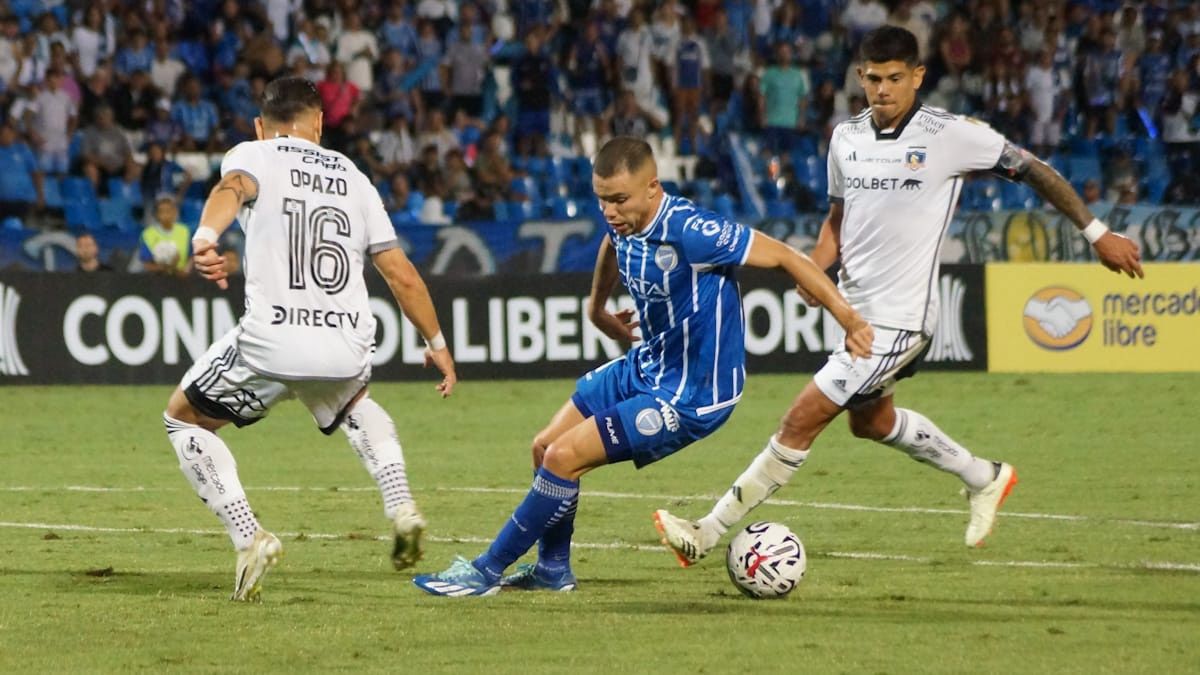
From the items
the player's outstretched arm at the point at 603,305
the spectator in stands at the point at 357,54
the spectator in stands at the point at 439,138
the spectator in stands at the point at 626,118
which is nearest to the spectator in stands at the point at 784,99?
the spectator in stands at the point at 626,118

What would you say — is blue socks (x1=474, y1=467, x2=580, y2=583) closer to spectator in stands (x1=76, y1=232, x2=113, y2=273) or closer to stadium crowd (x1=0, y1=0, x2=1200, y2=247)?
spectator in stands (x1=76, y1=232, x2=113, y2=273)

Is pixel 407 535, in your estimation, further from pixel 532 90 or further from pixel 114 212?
pixel 532 90

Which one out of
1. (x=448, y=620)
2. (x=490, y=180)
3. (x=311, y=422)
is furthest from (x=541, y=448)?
(x=490, y=180)

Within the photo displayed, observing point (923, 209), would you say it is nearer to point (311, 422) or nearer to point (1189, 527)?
point (1189, 527)

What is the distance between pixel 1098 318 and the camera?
17125 mm

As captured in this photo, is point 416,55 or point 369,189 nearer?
point 369,189

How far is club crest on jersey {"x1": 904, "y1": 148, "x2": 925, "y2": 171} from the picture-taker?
25.6 feet

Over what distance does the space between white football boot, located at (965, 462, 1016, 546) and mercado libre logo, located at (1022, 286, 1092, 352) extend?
9081 mm

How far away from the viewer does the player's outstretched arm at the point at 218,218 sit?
645 centimetres

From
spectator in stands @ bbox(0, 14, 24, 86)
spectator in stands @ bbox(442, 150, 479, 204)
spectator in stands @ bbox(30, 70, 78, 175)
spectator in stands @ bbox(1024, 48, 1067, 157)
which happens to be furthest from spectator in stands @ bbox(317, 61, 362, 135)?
spectator in stands @ bbox(1024, 48, 1067, 157)

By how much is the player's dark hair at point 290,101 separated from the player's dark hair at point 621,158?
3.83ft

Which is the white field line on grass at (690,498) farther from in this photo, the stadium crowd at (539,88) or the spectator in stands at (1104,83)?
the spectator in stands at (1104,83)

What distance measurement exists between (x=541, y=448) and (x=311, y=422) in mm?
7525

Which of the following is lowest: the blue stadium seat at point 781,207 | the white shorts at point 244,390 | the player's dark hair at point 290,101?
the blue stadium seat at point 781,207
